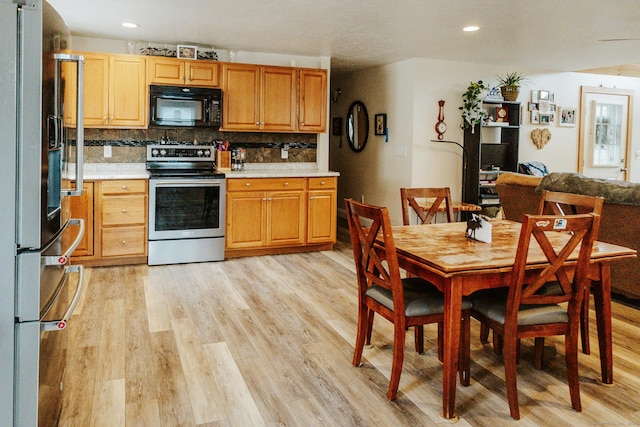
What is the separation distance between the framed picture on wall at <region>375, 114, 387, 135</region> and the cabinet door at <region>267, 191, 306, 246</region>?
201 centimetres

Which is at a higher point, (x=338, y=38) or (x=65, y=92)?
(x=338, y=38)

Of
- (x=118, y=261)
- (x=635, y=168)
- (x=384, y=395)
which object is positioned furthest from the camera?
(x=635, y=168)

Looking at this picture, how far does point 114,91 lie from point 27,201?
388cm

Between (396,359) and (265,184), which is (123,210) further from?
(396,359)

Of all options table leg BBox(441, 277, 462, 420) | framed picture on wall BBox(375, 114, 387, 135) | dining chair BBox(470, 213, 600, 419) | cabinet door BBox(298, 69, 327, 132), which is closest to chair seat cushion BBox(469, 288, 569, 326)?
dining chair BBox(470, 213, 600, 419)

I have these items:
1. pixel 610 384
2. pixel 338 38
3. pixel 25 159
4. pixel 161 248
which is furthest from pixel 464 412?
pixel 338 38

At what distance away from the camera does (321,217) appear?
583 centimetres

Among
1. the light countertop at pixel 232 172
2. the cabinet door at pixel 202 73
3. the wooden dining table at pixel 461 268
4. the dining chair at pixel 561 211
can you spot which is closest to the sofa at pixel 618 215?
the dining chair at pixel 561 211

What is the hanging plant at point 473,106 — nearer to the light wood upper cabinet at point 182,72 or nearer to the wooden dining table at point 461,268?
the light wood upper cabinet at point 182,72

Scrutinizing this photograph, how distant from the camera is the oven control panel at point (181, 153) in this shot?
5359 mm

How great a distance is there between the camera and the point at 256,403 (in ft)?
8.01

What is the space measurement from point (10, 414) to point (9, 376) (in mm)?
125

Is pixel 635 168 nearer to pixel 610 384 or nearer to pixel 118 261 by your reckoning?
pixel 610 384

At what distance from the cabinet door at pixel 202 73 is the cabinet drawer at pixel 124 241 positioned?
163 cm
